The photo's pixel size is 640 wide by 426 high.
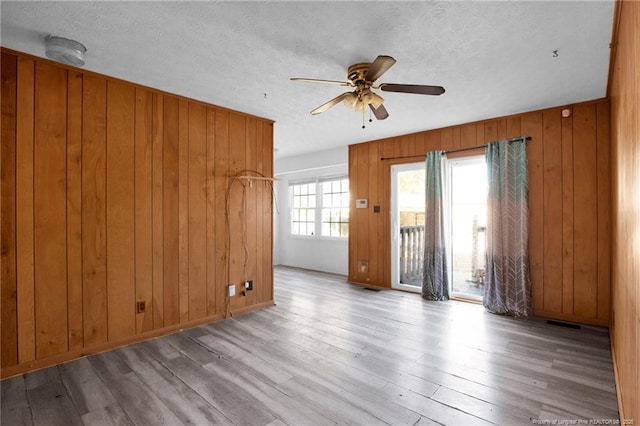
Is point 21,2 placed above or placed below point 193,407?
above

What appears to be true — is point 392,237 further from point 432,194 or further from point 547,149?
point 547,149

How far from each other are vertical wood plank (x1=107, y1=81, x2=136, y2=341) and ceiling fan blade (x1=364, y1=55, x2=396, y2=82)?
2.33 meters

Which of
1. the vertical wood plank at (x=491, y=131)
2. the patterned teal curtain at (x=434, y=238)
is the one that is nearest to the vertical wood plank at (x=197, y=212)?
the patterned teal curtain at (x=434, y=238)

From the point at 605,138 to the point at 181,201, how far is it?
4748 mm

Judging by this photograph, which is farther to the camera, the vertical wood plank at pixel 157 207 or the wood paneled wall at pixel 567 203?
the wood paneled wall at pixel 567 203

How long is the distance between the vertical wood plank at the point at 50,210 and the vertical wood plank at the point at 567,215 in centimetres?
518

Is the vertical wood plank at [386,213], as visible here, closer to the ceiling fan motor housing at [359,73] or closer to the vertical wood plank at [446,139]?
the vertical wood plank at [446,139]

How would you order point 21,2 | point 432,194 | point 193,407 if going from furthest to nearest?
1. point 432,194
2. point 193,407
3. point 21,2

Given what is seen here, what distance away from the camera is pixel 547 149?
3.73 metres

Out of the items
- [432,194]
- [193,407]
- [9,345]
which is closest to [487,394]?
[193,407]

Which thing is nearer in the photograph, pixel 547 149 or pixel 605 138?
pixel 605 138

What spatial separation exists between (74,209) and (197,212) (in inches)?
43.7

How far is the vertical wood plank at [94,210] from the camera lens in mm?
2715

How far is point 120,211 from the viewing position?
9.54 ft
